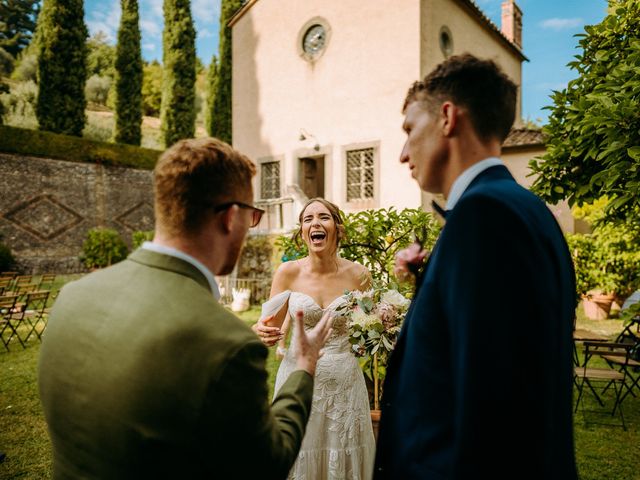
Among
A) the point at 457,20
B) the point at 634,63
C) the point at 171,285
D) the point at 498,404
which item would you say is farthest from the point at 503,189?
the point at 457,20

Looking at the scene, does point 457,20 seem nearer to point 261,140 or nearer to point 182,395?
point 261,140

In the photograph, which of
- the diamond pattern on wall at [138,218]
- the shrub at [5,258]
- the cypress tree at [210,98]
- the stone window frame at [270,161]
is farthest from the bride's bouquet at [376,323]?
the cypress tree at [210,98]

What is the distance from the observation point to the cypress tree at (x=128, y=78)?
85.1 ft

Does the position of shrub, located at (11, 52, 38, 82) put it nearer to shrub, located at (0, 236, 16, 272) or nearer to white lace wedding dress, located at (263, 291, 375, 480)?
shrub, located at (0, 236, 16, 272)

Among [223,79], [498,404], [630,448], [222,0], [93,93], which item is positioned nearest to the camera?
[498,404]

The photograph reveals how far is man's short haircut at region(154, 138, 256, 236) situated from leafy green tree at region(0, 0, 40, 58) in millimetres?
59811

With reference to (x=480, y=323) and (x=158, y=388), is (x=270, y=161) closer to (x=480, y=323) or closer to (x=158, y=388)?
(x=158, y=388)

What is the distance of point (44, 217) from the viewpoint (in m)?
20.3

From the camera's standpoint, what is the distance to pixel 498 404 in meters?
1.11

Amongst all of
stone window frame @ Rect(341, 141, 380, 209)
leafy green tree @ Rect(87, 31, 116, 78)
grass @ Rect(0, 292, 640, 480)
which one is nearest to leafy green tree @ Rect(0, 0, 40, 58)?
leafy green tree @ Rect(87, 31, 116, 78)

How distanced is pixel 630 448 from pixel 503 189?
5440mm

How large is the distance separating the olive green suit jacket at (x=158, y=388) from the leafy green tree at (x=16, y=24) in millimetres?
59995

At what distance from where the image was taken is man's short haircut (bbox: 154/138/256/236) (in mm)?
1392

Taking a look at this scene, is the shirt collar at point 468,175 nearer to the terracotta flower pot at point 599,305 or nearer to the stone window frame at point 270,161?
the terracotta flower pot at point 599,305
